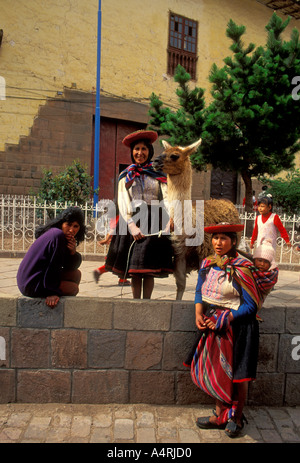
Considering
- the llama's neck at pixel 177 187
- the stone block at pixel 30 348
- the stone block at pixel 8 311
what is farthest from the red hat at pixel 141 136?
the stone block at pixel 30 348

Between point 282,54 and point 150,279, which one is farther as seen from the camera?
point 282,54

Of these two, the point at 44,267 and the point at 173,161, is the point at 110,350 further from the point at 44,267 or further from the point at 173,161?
the point at 173,161

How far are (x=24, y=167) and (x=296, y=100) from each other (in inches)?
328

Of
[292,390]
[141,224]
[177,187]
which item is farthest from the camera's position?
[177,187]

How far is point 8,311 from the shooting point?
2.81m

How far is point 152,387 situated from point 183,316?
1.99ft

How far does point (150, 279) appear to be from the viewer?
3553 mm

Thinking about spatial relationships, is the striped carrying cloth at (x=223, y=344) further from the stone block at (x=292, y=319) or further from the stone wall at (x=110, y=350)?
the stone block at (x=292, y=319)

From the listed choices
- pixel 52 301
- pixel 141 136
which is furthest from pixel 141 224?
pixel 52 301

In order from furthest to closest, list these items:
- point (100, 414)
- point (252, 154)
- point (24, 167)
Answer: point (24, 167)
point (252, 154)
point (100, 414)

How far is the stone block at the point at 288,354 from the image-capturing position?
2934 mm

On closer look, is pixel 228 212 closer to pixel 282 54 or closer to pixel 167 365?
pixel 167 365
